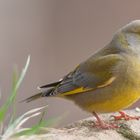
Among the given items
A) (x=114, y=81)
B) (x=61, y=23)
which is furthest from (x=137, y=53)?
(x=61, y=23)

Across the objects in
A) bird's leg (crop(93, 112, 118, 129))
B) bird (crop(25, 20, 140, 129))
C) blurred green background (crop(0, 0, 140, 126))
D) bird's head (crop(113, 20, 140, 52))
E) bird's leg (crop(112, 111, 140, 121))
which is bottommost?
blurred green background (crop(0, 0, 140, 126))

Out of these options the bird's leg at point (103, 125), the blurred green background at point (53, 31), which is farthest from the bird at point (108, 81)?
the blurred green background at point (53, 31)

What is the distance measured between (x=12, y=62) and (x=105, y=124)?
17.6 feet

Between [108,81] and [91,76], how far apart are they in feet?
1.08

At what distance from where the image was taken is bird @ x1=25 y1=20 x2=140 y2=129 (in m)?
8.10

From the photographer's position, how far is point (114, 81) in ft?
26.9

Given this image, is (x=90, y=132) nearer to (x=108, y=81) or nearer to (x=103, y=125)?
(x=103, y=125)

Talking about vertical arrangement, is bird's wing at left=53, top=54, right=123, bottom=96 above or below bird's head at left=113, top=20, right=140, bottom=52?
below

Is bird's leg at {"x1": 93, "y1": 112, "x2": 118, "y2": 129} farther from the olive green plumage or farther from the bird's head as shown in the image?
the bird's head

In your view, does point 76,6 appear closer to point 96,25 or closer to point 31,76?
point 96,25

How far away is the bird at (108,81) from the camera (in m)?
8.10

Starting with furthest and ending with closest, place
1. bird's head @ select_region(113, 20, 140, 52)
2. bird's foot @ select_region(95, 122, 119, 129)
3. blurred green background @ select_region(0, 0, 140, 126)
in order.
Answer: blurred green background @ select_region(0, 0, 140, 126), bird's head @ select_region(113, 20, 140, 52), bird's foot @ select_region(95, 122, 119, 129)

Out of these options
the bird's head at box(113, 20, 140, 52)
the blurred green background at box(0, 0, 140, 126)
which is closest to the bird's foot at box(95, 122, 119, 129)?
the bird's head at box(113, 20, 140, 52)

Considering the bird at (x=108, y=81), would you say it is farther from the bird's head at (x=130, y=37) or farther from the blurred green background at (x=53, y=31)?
the blurred green background at (x=53, y=31)
